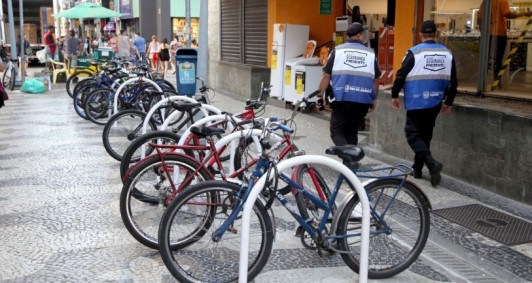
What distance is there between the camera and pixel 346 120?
622cm

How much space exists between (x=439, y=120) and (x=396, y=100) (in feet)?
2.97

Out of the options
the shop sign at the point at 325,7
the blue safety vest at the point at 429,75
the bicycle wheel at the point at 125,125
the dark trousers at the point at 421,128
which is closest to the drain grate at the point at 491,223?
the dark trousers at the point at 421,128

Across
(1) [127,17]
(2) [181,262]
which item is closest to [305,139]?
(2) [181,262]

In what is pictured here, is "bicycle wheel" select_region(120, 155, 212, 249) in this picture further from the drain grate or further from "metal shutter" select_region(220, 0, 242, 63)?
"metal shutter" select_region(220, 0, 242, 63)

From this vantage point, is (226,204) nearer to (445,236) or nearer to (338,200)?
(338,200)

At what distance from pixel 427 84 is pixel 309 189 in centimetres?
283

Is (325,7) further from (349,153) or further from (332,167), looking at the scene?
(332,167)

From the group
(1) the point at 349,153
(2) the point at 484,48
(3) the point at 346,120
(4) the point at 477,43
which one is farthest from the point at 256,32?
(1) the point at 349,153

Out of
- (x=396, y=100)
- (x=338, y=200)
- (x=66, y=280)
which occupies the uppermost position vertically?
(x=396, y=100)

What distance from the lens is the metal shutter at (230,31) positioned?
643 inches

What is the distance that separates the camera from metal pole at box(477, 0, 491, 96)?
7359mm

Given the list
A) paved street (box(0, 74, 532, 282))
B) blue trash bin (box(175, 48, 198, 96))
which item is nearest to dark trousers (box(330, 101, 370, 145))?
paved street (box(0, 74, 532, 282))

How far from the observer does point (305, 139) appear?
31.6 ft

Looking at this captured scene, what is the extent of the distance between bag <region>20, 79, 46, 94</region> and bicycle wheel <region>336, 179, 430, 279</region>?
14.9m
